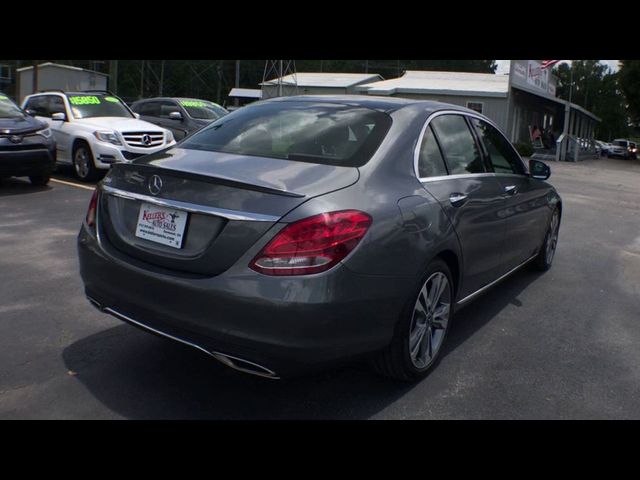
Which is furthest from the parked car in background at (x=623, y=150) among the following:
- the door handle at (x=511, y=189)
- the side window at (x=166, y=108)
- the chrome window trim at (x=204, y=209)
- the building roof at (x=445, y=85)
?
the chrome window trim at (x=204, y=209)

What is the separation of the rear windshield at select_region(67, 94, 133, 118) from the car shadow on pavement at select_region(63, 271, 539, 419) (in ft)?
28.4

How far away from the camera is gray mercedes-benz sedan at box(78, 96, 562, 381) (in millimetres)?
2787

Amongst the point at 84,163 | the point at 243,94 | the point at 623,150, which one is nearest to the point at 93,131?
the point at 84,163

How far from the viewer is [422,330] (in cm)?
357

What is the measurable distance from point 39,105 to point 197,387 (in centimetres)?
1065

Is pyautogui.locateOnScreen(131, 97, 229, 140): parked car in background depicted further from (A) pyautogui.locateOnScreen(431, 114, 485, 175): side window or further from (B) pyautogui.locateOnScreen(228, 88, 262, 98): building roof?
(B) pyautogui.locateOnScreen(228, 88, 262, 98): building roof

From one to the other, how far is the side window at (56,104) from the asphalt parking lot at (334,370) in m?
6.63

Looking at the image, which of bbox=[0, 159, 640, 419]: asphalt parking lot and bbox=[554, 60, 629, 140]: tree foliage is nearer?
bbox=[0, 159, 640, 419]: asphalt parking lot

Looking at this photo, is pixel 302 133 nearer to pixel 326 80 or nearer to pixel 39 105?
pixel 39 105

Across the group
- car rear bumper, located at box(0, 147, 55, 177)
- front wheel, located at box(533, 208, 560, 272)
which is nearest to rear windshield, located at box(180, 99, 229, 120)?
car rear bumper, located at box(0, 147, 55, 177)

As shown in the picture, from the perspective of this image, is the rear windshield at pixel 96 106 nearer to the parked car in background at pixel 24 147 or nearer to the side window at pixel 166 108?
the parked car in background at pixel 24 147

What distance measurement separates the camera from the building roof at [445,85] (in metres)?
31.8
